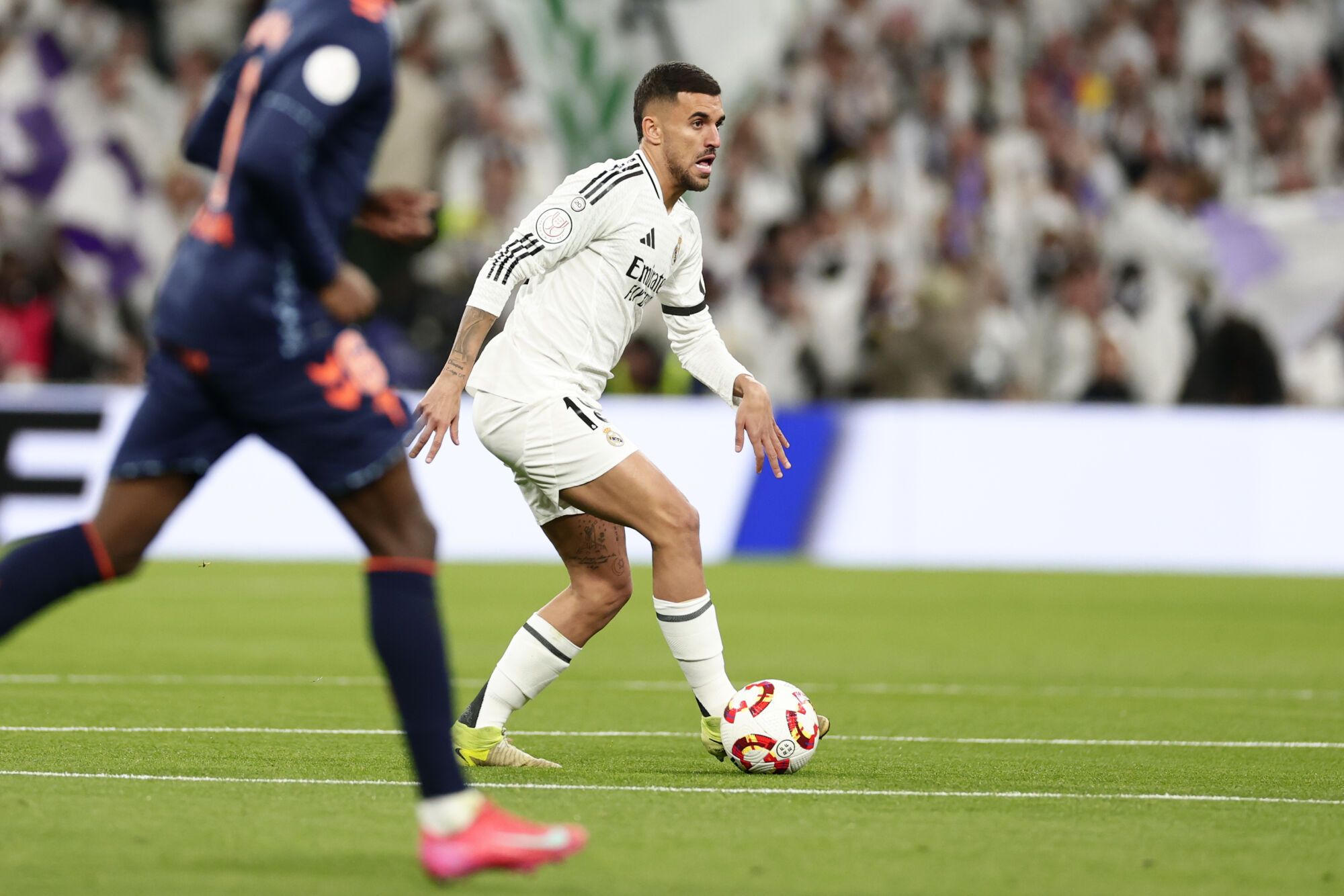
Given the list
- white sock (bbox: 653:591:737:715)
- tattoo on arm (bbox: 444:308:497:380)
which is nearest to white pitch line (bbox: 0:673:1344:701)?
white sock (bbox: 653:591:737:715)

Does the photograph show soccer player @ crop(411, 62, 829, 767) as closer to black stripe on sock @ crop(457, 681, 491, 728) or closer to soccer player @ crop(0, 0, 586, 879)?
black stripe on sock @ crop(457, 681, 491, 728)

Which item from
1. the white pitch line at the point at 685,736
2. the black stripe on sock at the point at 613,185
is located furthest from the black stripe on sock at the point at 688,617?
the black stripe on sock at the point at 613,185

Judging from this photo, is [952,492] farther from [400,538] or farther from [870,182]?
[400,538]

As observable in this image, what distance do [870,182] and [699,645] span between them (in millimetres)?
15620

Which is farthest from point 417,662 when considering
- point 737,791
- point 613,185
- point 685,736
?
point 685,736

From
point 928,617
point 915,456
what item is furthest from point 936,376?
point 928,617

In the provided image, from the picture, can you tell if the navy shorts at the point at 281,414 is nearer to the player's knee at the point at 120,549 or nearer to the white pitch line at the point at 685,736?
the player's knee at the point at 120,549

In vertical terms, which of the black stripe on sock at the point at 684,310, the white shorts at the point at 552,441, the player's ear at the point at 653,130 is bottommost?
the white shorts at the point at 552,441

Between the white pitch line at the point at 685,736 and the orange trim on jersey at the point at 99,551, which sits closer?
the orange trim on jersey at the point at 99,551

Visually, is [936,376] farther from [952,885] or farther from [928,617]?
[952,885]

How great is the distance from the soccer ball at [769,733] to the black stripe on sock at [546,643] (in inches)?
26.5

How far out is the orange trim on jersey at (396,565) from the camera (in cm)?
532

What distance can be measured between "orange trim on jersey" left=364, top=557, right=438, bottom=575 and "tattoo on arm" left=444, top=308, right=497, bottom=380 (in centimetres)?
186

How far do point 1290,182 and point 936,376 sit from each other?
256 inches
